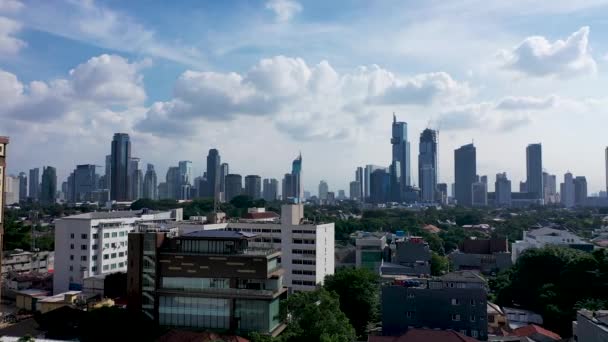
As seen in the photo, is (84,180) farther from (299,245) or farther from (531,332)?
(531,332)

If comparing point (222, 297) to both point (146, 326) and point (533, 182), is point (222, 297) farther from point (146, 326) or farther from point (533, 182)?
point (533, 182)

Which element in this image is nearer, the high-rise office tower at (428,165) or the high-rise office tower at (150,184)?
the high-rise office tower at (150,184)

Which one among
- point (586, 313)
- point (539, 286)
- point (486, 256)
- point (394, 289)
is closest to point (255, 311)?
point (394, 289)

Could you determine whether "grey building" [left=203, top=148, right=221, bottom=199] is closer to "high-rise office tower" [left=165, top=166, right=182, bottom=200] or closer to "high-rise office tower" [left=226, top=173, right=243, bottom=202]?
"high-rise office tower" [left=226, top=173, right=243, bottom=202]

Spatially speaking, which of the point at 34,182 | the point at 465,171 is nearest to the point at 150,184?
the point at 34,182

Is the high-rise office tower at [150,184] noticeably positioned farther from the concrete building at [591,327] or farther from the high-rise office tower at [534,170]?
the concrete building at [591,327]

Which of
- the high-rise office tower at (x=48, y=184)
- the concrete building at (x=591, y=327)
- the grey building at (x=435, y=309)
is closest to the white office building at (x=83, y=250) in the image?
the grey building at (x=435, y=309)
